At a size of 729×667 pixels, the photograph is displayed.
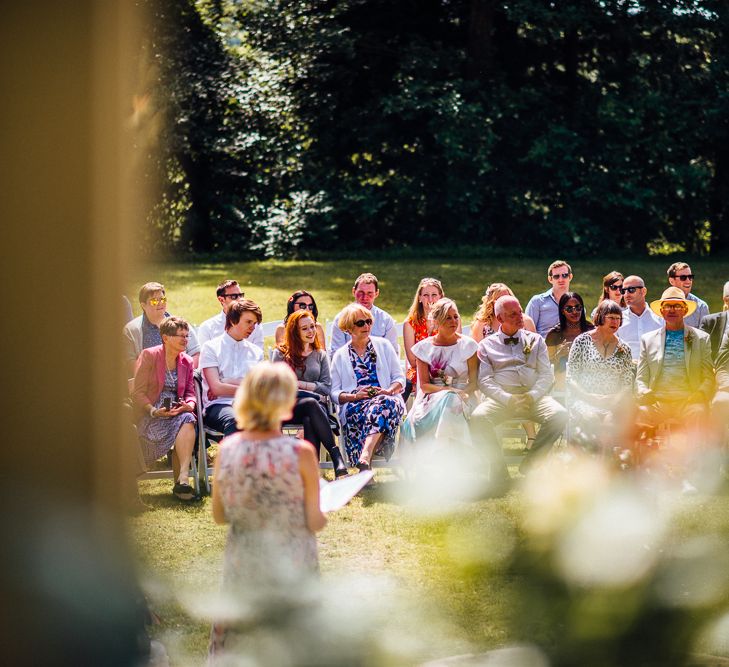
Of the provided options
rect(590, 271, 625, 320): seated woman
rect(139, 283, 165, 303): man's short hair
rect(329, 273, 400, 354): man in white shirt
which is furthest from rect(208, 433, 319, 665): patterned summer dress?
rect(590, 271, 625, 320): seated woman

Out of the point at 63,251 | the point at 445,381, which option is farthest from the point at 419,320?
the point at 63,251

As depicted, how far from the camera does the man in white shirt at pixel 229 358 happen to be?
834cm

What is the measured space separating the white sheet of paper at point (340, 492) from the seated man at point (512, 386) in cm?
357

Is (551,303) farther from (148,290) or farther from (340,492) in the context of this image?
(340,492)

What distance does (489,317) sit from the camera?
9344 millimetres

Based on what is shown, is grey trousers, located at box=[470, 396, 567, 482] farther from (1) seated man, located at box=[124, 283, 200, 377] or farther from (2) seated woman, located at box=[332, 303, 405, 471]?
(1) seated man, located at box=[124, 283, 200, 377]

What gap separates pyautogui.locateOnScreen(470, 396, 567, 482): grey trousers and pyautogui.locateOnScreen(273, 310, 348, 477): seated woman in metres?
1.12

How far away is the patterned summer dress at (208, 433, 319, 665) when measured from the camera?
4.23 metres

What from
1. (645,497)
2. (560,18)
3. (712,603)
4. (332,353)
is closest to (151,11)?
(560,18)

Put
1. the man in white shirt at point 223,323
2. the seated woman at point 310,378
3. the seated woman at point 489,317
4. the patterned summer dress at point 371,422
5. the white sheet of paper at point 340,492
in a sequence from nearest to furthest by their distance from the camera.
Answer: the white sheet of paper at point 340,492, the seated woman at point 310,378, the patterned summer dress at point 371,422, the seated woman at point 489,317, the man in white shirt at point 223,323

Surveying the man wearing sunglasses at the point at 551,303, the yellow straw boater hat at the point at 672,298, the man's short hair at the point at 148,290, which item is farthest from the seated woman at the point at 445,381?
the man's short hair at the point at 148,290

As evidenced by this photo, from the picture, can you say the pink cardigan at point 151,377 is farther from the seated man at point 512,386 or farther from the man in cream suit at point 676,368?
the man in cream suit at point 676,368

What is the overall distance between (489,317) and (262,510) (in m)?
5.36

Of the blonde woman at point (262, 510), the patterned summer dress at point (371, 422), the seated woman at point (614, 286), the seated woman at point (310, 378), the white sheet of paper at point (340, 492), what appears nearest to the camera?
the blonde woman at point (262, 510)
